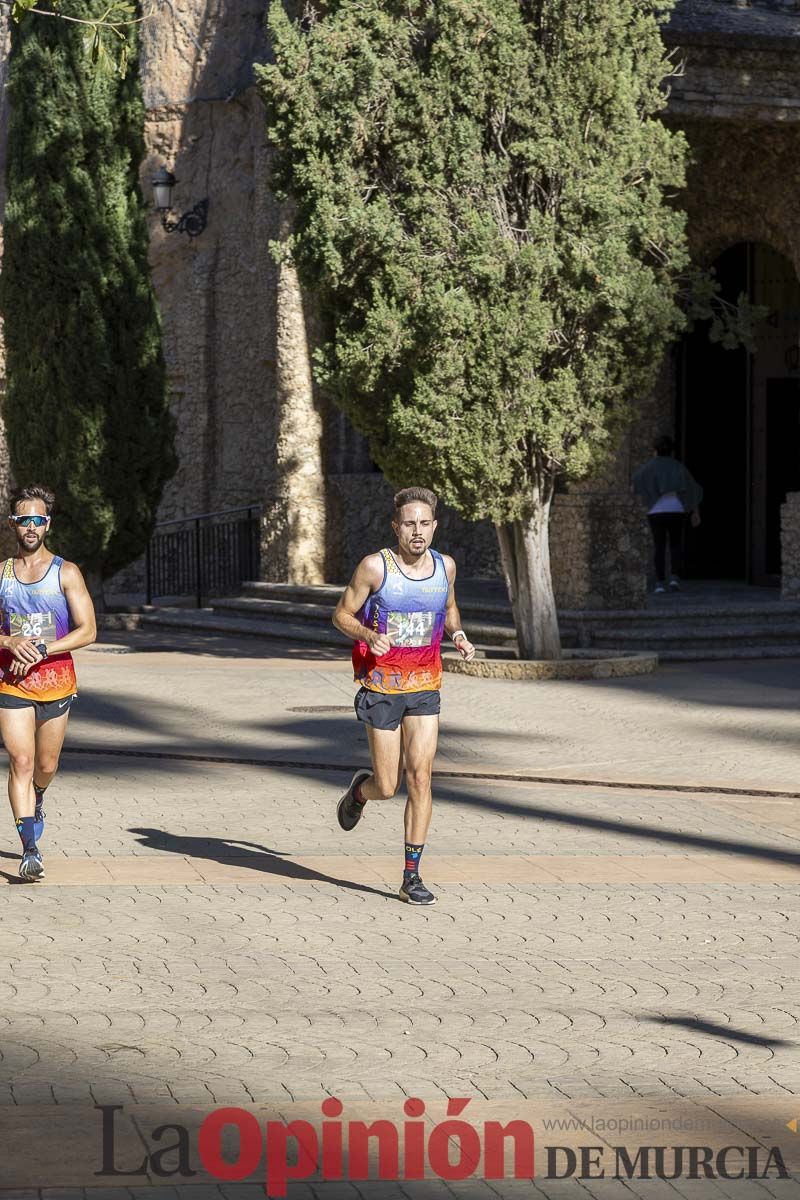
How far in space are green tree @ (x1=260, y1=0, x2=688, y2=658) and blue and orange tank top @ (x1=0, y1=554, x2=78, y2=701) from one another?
26.8 ft

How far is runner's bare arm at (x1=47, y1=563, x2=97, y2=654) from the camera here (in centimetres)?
895

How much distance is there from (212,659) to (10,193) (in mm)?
6740

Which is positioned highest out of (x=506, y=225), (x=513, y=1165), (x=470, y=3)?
(x=470, y=3)

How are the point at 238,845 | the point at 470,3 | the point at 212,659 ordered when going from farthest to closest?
the point at 212,659 → the point at 470,3 → the point at 238,845

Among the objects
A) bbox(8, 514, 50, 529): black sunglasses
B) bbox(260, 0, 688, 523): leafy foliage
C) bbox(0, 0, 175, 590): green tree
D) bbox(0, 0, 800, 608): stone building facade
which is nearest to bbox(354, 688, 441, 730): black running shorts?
bbox(8, 514, 50, 529): black sunglasses

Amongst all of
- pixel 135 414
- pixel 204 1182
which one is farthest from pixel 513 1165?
pixel 135 414

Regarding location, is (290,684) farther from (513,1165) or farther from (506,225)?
(513,1165)

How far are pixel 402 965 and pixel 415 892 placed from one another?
110 centimetres

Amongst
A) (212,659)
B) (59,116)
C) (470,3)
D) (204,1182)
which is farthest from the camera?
(59,116)

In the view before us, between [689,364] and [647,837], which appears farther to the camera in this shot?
[689,364]

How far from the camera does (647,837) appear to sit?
1033 centimetres

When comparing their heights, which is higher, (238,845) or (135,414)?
(135,414)

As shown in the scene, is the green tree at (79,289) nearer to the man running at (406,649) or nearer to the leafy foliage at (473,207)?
the leafy foliage at (473,207)

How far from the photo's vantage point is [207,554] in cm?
2770
